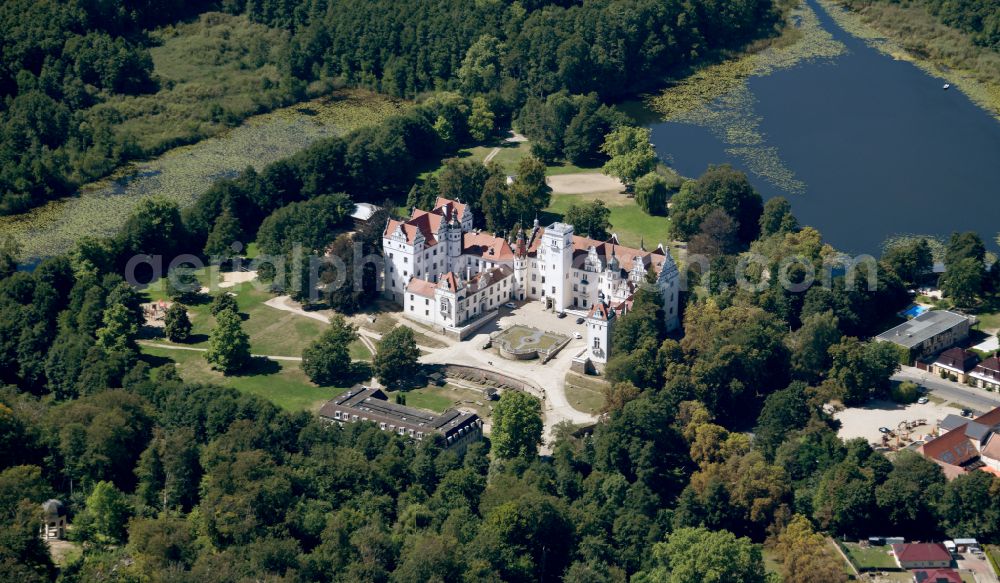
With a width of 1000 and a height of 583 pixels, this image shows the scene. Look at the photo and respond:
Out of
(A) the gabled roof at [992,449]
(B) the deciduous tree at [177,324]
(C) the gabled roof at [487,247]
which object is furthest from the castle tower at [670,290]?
(B) the deciduous tree at [177,324]

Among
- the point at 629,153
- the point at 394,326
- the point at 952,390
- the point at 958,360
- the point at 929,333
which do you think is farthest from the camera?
the point at 629,153

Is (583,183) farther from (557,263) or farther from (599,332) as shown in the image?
(599,332)

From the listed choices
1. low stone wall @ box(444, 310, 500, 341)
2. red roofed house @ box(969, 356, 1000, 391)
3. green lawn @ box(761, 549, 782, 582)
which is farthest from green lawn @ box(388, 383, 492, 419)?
red roofed house @ box(969, 356, 1000, 391)

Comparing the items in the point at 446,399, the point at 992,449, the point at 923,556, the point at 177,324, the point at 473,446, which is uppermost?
the point at 177,324

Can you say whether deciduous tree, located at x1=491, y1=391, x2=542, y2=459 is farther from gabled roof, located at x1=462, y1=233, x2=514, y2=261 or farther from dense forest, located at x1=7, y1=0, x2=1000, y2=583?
gabled roof, located at x1=462, y1=233, x2=514, y2=261

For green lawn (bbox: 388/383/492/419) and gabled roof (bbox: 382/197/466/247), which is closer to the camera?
green lawn (bbox: 388/383/492/419)

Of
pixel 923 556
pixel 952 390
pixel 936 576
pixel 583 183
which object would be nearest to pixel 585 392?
pixel 952 390
